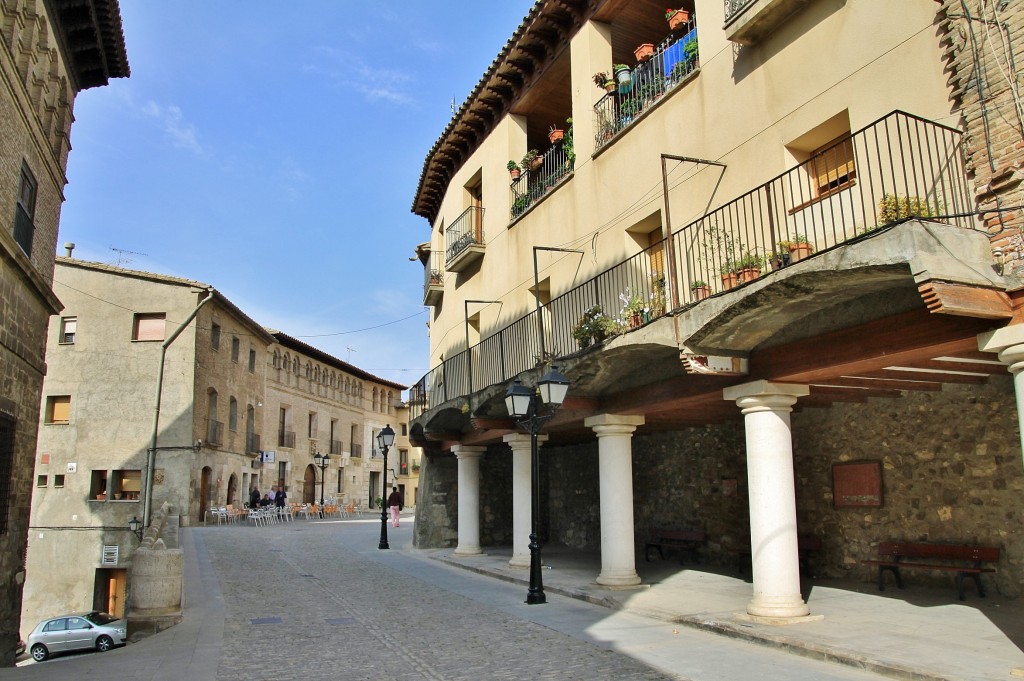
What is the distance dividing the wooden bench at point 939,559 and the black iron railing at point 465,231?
11681 mm

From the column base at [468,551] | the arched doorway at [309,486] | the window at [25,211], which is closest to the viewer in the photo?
the window at [25,211]

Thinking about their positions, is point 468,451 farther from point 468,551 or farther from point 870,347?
point 870,347

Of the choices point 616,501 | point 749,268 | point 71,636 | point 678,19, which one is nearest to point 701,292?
point 749,268

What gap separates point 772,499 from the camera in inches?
359

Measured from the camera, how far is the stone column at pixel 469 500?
18.7m

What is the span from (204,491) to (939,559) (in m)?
29.5

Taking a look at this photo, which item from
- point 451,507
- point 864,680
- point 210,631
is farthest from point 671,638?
point 451,507

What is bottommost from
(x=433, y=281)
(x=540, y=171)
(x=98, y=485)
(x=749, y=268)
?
(x=98, y=485)

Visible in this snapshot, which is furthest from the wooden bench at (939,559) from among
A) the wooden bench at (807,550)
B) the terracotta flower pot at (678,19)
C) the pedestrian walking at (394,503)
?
the pedestrian walking at (394,503)

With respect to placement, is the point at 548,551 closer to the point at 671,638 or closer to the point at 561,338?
the point at 561,338

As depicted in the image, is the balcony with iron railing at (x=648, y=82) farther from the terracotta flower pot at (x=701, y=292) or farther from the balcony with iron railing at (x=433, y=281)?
the balcony with iron railing at (x=433, y=281)

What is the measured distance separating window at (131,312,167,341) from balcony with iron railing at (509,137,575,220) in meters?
21.1

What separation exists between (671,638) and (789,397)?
10.4ft

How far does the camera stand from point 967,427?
978cm
